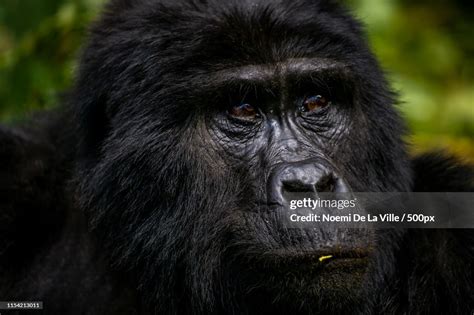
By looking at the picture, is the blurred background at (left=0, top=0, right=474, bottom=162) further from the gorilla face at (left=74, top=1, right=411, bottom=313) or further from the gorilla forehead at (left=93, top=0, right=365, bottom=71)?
the gorilla forehead at (left=93, top=0, right=365, bottom=71)

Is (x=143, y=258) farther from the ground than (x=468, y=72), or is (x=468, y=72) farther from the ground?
(x=143, y=258)

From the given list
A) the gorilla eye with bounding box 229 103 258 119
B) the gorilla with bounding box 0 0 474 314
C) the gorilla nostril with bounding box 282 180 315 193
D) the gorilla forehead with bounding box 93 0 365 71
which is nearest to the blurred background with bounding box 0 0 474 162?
the gorilla with bounding box 0 0 474 314

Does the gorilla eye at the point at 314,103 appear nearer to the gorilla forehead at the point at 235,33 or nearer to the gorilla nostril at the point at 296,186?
the gorilla forehead at the point at 235,33

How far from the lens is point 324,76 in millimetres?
4496

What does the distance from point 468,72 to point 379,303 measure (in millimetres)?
5809

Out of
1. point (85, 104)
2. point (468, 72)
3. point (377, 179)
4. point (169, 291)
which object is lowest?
point (468, 72)

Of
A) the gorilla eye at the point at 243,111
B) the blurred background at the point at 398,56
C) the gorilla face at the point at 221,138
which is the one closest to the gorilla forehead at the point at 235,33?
the gorilla face at the point at 221,138

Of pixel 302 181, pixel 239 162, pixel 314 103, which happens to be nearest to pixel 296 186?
pixel 302 181

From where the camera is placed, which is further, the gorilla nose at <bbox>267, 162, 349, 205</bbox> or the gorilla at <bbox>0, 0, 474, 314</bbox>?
the gorilla at <bbox>0, 0, 474, 314</bbox>

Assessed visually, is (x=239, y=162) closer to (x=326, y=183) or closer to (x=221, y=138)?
(x=221, y=138)

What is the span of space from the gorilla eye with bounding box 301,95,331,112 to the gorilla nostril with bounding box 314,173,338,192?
64 cm

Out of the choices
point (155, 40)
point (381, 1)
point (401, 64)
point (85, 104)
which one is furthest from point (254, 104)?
point (401, 64)

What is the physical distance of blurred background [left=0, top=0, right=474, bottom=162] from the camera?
7.21 meters

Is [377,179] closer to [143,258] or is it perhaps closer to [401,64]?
[143,258]
